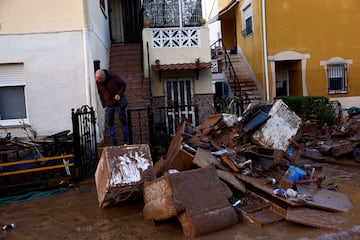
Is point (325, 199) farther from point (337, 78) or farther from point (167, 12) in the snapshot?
point (337, 78)

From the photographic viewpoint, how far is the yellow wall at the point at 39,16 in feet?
27.3

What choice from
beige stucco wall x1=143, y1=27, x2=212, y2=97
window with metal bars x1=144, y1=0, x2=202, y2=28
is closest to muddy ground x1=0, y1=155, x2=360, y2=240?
beige stucco wall x1=143, y1=27, x2=212, y2=97

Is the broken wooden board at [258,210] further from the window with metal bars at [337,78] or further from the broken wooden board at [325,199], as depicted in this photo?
the window with metal bars at [337,78]

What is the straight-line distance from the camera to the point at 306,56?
14.1 m

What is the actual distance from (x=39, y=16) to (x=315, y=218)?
7.55m

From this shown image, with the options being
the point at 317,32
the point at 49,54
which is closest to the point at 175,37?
the point at 49,54

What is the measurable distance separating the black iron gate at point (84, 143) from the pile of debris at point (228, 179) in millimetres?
1519

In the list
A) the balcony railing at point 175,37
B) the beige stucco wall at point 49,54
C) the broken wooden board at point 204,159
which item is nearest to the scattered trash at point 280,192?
the broken wooden board at point 204,159

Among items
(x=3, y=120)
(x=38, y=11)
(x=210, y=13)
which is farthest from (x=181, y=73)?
(x=210, y=13)

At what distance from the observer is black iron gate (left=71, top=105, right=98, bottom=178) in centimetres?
668

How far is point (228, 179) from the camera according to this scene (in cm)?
501

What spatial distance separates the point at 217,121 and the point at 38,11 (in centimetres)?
522

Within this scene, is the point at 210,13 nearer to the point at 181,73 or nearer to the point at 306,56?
the point at 306,56

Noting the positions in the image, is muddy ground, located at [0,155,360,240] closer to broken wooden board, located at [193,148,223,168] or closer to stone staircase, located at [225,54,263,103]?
broken wooden board, located at [193,148,223,168]
